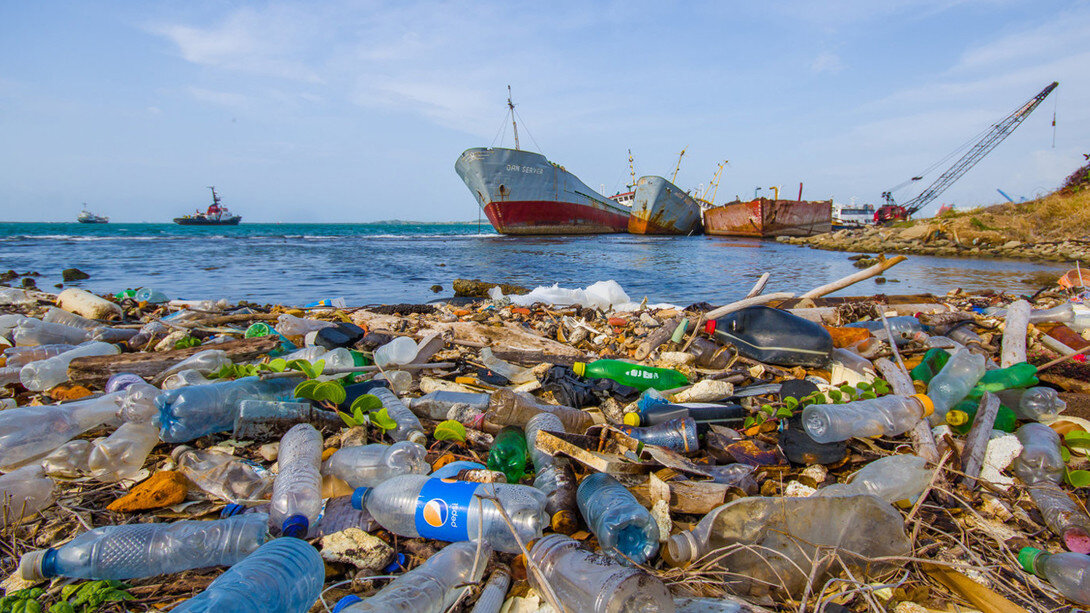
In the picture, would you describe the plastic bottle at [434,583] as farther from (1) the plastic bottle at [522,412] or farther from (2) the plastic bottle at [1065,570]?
(2) the plastic bottle at [1065,570]

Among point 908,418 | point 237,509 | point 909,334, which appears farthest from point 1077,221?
point 237,509

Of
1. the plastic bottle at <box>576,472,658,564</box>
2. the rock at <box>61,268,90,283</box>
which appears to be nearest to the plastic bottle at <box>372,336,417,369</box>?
the plastic bottle at <box>576,472,658,564</box>

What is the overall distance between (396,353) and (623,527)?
1.90m

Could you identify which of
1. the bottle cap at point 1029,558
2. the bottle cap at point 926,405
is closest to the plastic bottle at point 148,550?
the bottle cap at point 1029,558

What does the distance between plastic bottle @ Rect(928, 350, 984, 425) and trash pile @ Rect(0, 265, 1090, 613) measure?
0.01m

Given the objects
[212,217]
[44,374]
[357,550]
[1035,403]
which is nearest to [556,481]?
[357,550]

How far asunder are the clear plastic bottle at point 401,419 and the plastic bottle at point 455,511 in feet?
1.43

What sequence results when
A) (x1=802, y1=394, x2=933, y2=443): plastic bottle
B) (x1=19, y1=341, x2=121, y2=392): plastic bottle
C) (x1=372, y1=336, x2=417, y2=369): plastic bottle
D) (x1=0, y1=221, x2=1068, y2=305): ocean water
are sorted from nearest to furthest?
(x1=802, y1=394, x2=933, y2=443): plastic bottle
(x1=19, y1=341, x2=121, y2=392): plastic bottle
(x1=372, y1=336, x2=417, y2=369): plastic bottle
(x1=0, y1=221, x2=1068, y2=305): ocean water

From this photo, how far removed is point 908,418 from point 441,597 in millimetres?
1831

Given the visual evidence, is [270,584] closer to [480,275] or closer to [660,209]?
[480,275]

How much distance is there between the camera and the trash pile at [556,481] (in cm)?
107

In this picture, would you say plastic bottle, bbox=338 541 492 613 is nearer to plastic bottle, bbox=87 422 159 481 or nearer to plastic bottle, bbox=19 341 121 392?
plastic bottle, bbox=87 422 159 481

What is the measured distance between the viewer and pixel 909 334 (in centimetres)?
279

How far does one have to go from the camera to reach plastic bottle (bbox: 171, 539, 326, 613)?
2.81ft
